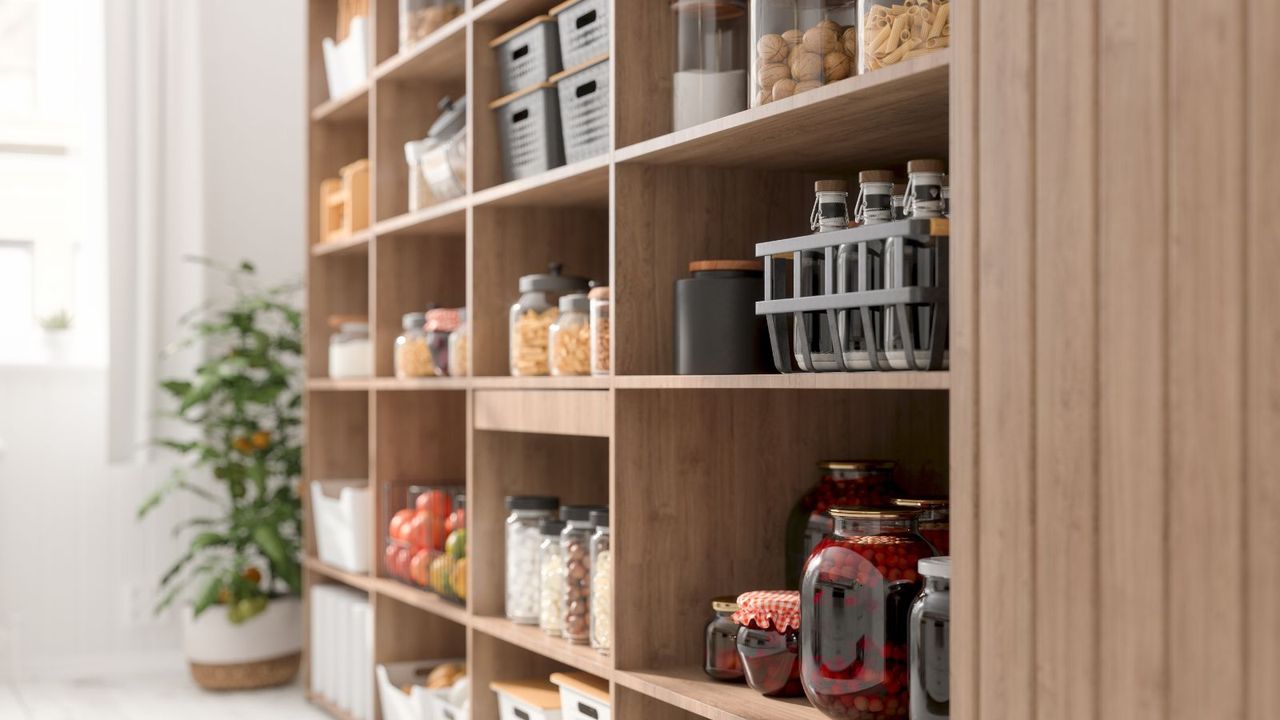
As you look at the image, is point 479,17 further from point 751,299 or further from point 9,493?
point 9,493

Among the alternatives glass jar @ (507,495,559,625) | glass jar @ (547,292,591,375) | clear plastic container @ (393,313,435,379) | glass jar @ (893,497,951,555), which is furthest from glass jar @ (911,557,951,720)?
clear plastic container @ (393,313,435,379)

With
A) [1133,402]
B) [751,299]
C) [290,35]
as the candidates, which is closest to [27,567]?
[290,35]

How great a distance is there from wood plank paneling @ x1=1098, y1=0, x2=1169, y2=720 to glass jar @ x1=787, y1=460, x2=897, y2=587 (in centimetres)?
A: 77

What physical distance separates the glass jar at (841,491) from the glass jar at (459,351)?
0.97 m

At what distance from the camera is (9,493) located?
4293 mm

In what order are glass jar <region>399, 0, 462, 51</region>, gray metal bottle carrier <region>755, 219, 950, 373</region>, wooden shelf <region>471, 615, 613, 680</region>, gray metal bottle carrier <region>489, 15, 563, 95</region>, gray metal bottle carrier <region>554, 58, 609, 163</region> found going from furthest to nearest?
glass jar <region>399, 0, 462, 51</region> → gray metal bottle carrier <region>489, 15, 563, 95</region> → gray metal bottle carrier <region>554, 58, 609, 163</region> → wooden shelf <region>471, 615, 613, 680</region> → gray metal bottle carrier <region>755, 219, 950, 373</region>

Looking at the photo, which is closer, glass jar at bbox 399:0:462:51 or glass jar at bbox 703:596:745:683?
glass jar at bbox 703:596:745:683

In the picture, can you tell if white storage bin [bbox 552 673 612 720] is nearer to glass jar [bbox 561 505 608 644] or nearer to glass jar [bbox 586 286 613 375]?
glass jar [bbox 561 505 608 644]

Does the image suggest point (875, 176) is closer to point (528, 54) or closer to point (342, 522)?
point (528, 54)

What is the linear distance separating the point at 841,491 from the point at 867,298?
56cm

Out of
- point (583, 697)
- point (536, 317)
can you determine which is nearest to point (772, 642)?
point (583, 697)

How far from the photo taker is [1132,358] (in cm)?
133

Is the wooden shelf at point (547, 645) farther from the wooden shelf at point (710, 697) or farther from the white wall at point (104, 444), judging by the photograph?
the white wall at point (104, 444)

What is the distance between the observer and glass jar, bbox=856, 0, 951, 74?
5.54ft
